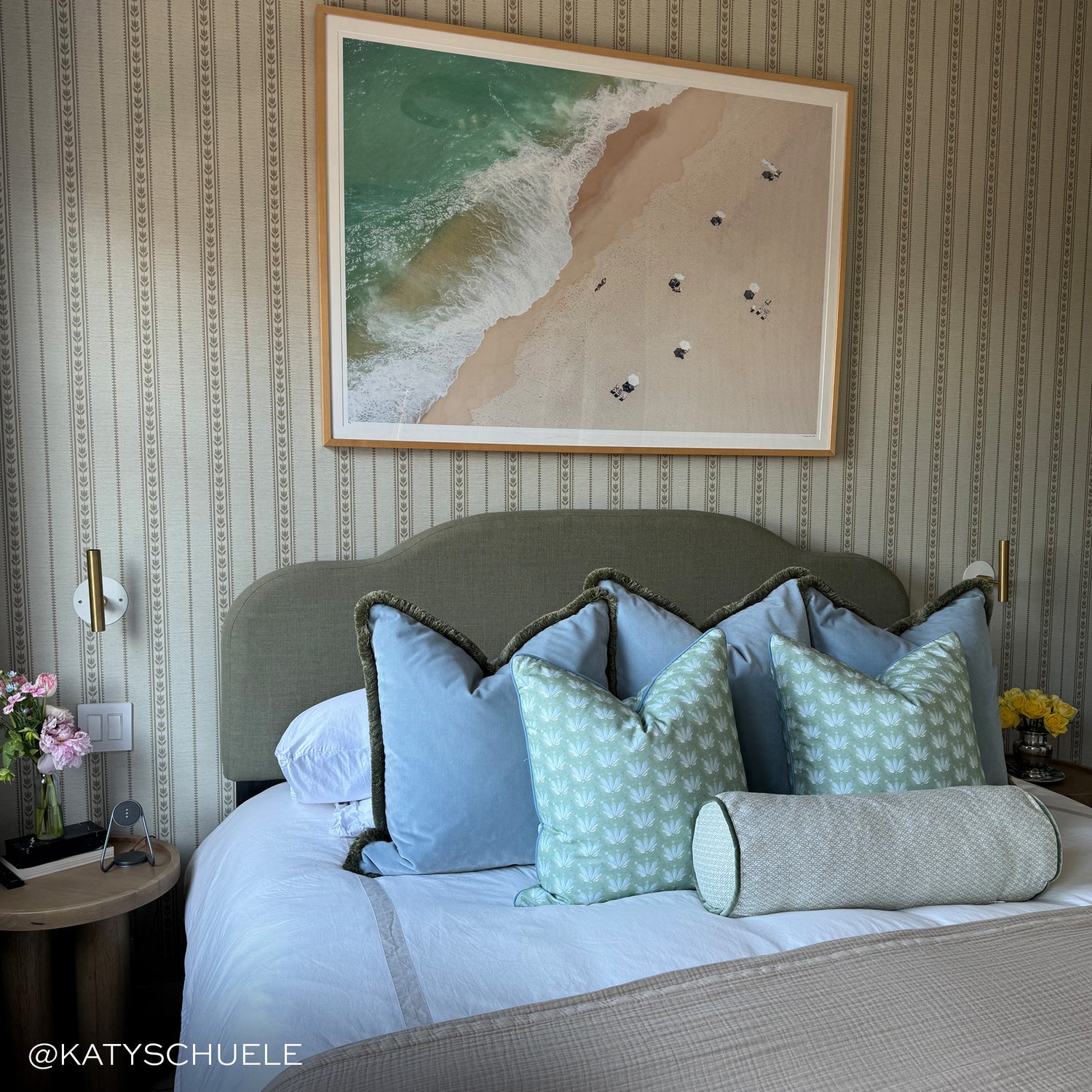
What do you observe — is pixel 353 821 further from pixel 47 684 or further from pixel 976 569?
pixel 976 569

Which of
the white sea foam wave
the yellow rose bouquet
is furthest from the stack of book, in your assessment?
the yellow rose bouquet

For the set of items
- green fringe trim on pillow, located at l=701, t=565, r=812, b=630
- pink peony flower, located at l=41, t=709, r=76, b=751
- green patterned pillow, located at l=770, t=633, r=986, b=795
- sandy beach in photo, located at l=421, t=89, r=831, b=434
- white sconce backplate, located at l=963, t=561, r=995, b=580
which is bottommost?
pink peony flower, located at l=41, t=709, r=76, b=751

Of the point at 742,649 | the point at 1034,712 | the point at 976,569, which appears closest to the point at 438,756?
the point at 742,649

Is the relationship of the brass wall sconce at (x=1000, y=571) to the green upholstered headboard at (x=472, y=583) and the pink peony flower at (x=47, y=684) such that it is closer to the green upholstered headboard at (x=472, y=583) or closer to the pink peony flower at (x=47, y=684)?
the green upholstered headboard at (x=472, y=583)

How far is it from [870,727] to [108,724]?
5.20 ft

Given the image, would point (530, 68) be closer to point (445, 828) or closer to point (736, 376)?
point (736, 376)

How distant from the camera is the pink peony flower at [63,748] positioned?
5.78 ft

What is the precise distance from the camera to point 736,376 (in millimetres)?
2361

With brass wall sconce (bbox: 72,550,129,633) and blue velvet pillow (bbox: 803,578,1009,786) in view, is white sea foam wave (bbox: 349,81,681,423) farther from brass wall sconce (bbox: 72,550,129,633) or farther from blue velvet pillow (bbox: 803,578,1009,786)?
blue velvet pillow (bbox: 803,578,1009,786)

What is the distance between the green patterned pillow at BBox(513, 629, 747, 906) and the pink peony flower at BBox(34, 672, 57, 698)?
0.99 m

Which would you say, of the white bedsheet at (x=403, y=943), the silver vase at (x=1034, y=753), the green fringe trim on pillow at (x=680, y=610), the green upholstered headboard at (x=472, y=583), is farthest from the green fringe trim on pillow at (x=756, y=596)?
the silver vase at (x=1034, y=753)

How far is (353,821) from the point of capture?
1697mm

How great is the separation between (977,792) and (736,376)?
1242 millimetres

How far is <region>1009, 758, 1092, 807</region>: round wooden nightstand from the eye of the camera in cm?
227
